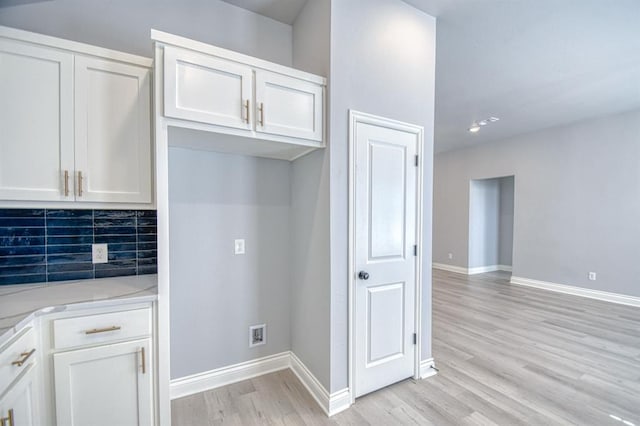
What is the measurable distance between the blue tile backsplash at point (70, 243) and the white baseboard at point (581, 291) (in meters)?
6.26

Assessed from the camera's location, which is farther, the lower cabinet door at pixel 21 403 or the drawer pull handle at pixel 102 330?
the drawer pull handle at pixel 102 330

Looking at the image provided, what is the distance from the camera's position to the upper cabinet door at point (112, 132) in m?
1.54

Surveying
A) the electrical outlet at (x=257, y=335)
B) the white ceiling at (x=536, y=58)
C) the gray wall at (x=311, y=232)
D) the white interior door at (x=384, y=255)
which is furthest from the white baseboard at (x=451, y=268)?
the electrical outlet at (x=257, y=335)

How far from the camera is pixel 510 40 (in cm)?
256

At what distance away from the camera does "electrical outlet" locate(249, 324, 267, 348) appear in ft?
7.57

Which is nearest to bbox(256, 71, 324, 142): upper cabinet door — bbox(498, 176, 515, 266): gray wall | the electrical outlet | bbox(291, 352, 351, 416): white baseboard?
the electrical outlet

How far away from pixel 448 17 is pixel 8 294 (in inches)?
140

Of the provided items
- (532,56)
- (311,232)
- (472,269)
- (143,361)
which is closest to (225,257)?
(311,232)

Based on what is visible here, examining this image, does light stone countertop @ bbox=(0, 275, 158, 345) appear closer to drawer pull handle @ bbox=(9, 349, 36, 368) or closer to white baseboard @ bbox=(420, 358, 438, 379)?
drawer pull handle @ bbox=(9, 349, 36, 368)

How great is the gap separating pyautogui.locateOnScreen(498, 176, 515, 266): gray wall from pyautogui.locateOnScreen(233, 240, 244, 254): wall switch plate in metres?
6.87

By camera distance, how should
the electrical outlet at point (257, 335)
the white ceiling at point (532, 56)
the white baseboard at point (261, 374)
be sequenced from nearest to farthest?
the white baseboard at point (261, 374)
the white ceiling at point (532, 56)
the electrical outlet at point (257, 335)

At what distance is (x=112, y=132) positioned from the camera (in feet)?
5.25

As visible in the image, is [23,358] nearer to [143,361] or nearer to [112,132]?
[143,361]

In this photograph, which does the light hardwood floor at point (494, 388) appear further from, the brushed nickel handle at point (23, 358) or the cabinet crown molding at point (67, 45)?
the cabinet crown molding at point (67, 45)
